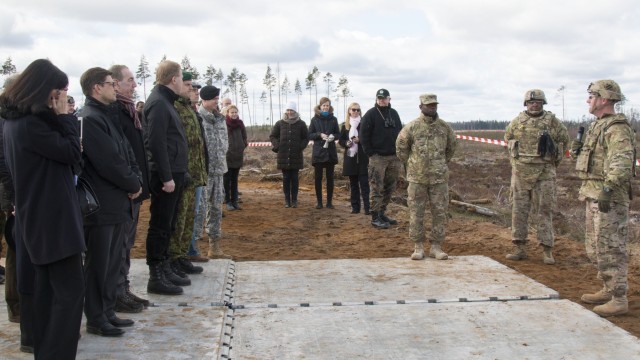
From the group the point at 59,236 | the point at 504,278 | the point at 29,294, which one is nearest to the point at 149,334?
the point at 29,294

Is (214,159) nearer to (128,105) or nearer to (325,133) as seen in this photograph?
(128,105)

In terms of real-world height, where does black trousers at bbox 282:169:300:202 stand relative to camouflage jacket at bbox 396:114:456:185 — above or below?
below

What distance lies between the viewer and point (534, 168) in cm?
727

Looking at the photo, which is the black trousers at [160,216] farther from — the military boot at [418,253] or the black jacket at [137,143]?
the military boot at [418,253]

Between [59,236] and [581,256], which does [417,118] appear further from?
[59,236]

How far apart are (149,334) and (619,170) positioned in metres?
3.95

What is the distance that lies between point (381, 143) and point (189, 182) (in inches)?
172

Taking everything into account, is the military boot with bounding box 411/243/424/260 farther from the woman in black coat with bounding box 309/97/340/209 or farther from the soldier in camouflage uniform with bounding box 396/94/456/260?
the woman in black coat with bounding box 309/97/340/209

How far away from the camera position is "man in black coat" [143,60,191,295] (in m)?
5.09

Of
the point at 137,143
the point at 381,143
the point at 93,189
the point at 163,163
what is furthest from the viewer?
the point at 381,143

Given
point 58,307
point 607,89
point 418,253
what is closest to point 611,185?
point 607,89

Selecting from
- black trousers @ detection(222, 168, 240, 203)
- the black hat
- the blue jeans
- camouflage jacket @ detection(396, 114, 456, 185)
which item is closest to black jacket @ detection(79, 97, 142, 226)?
the blue jeans

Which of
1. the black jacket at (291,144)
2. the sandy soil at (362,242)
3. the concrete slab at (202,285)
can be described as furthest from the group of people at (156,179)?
the black jacket at (291,144)

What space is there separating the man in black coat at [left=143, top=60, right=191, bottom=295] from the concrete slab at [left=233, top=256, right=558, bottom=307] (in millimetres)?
745
